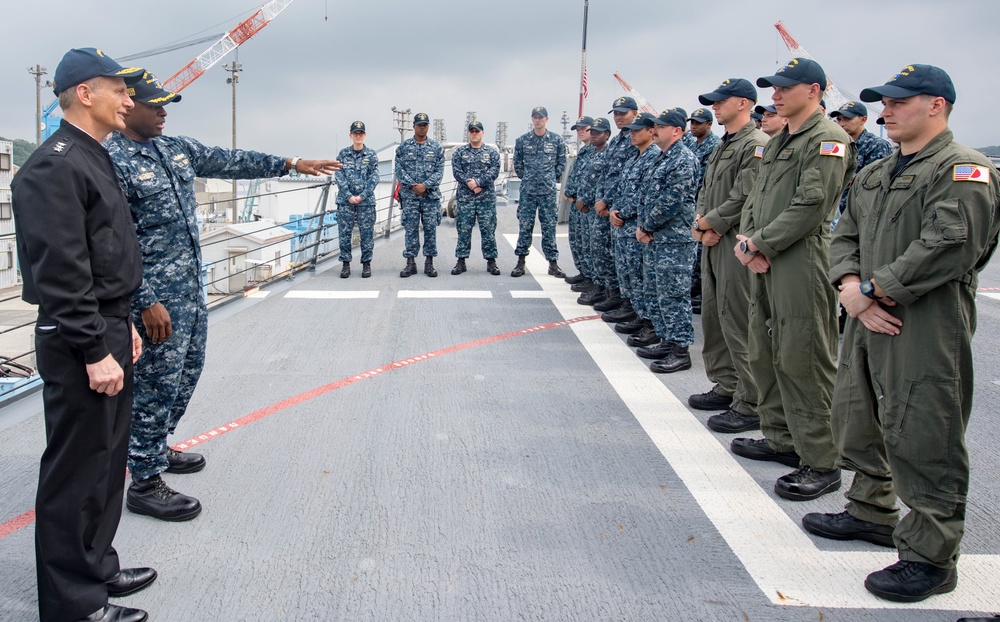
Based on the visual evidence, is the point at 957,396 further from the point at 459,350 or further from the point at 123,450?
the point at 459,350

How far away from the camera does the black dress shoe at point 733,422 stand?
159 inches

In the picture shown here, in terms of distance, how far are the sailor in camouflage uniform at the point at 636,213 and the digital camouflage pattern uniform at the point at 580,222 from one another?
1.30 m

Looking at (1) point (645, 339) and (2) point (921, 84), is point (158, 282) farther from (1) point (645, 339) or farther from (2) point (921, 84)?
(1) point (645, 339)

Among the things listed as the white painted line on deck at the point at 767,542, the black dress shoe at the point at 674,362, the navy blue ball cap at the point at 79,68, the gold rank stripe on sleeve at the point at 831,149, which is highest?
the navy blue ball cap at the point at 79,68

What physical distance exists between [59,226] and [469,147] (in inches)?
280

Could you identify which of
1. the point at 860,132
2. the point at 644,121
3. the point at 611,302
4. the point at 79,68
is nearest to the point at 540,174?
the point at 611,302

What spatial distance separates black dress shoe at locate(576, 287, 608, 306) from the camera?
24.3 ft

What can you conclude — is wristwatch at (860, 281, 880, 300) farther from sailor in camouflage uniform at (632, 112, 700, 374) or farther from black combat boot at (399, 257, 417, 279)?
black combat boot at (399, 257, 417, 279)

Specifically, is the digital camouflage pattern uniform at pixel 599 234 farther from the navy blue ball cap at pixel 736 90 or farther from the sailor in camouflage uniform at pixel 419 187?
the navy blue ball cap at pixel 736 90

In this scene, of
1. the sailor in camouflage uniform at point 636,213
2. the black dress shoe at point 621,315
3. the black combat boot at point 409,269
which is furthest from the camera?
the black combat boot at point 409,269

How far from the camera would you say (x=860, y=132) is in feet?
22.1

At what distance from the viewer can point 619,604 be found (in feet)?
7.98

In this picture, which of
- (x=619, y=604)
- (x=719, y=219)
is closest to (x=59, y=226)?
(x=619, y=604)

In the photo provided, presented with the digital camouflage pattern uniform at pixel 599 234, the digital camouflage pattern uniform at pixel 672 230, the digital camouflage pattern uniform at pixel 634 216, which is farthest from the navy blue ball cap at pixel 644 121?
the digital camouflage pattern uniform at pixel 599 234
